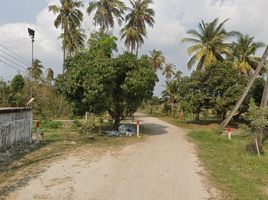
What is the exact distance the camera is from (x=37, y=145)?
19.0 metres

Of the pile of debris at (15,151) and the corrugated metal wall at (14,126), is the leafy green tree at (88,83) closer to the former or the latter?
the corrugated metal wall at (14,126)

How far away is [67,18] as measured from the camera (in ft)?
154

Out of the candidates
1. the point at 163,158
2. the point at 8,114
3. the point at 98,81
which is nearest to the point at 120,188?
the point at 163,158

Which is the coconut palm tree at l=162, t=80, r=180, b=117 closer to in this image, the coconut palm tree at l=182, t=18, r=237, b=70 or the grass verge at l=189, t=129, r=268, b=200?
the coconut palm tree at l=182, t=18, r=237, b=70

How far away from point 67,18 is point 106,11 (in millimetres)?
6526

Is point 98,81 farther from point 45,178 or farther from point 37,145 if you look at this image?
point 45,178

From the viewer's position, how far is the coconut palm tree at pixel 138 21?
46.9 metres

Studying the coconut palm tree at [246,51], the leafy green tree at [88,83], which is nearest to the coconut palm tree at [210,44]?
the coconut palm tree at [246,51]

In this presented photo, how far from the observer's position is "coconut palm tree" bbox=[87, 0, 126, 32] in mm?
42775

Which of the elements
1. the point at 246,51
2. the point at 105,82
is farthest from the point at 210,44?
the point at 105,82

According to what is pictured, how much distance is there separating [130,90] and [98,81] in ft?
9.07

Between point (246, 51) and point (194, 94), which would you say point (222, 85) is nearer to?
point (194, 94)

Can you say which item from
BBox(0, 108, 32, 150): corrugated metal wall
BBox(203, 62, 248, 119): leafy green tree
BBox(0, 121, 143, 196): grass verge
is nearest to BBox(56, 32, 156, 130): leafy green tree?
BBox(0, 121, 143, 196): grass verge

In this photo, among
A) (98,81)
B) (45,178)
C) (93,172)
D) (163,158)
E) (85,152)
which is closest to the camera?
(45,178)
